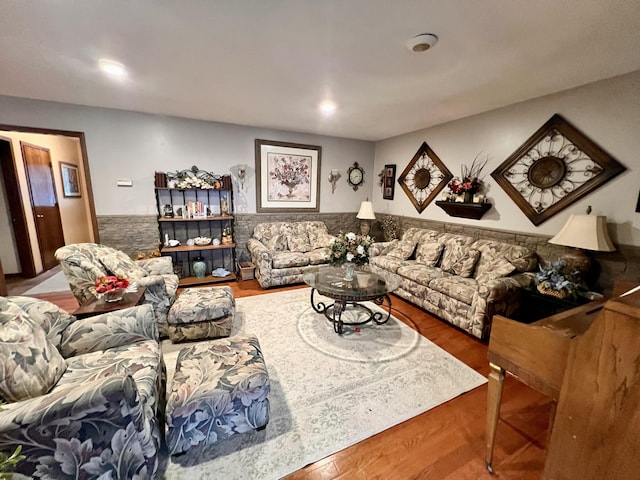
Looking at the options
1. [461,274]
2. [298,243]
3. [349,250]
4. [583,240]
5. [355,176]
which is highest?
[355,176]

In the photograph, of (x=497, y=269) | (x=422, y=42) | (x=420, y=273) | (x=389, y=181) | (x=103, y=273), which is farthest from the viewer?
(x=389, y=181)

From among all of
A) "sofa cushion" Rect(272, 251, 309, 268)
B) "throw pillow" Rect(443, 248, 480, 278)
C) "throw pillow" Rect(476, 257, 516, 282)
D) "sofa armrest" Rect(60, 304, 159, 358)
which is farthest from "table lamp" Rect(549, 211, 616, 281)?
"sofa armrest" Rect(60, 304, 159, 358)

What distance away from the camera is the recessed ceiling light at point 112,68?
219 cm

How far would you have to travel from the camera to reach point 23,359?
118 centimetres

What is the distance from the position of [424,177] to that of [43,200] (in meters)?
6.74

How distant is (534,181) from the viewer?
294cm

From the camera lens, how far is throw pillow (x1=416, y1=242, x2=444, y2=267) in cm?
367

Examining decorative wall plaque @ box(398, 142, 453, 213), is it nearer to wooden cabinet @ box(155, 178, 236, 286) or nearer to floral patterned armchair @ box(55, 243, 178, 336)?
wooden cabinet @ box(155, 178, 236, 286)

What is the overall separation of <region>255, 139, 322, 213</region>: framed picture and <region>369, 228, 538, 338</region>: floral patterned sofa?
1.79m

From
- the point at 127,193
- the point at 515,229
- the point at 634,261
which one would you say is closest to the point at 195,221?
the point at 127,193

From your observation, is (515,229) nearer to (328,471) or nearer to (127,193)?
(328,471)

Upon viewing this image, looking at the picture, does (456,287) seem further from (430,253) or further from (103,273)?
(103,273)

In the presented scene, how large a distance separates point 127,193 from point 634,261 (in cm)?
584

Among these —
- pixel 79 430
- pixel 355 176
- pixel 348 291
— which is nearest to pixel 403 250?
pixel 348 291
